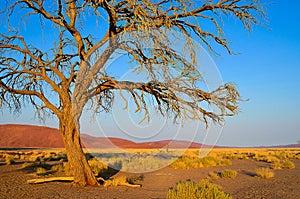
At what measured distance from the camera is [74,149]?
11.3 meters

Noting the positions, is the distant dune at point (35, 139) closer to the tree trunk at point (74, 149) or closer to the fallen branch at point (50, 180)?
the fallen branch at point (50, 180)

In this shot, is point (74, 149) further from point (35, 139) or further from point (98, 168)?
point (35, 139)

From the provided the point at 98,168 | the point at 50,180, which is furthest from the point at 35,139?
the point at 50,180

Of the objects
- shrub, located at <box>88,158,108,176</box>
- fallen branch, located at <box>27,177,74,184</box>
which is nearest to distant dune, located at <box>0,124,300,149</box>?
shrub, located at <box>88,158,108,176</box>

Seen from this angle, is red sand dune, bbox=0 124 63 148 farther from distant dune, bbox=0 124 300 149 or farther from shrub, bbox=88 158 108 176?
shrub, bbox=88 158 108 176

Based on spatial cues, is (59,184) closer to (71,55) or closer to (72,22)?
(71,55)

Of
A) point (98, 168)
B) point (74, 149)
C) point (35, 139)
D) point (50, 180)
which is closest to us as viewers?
point (74, 149)

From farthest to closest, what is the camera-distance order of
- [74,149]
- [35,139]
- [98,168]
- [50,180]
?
[35,139]
[98,168]
[50,180]
[74,149]

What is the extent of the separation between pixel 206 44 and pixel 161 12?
2147 millimetres

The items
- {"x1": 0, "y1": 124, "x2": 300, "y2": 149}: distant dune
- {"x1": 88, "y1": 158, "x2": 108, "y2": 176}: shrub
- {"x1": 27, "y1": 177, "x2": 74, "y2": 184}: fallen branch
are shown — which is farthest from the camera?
{"x1": 0, "y1": 124, "x2": 300, "y2": 149}: distant dune

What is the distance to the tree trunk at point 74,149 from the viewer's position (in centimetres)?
1123

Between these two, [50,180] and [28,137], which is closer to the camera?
[50,180]

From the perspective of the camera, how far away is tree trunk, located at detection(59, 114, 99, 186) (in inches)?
442

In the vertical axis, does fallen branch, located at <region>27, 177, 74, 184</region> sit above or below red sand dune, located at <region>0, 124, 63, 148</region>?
below
